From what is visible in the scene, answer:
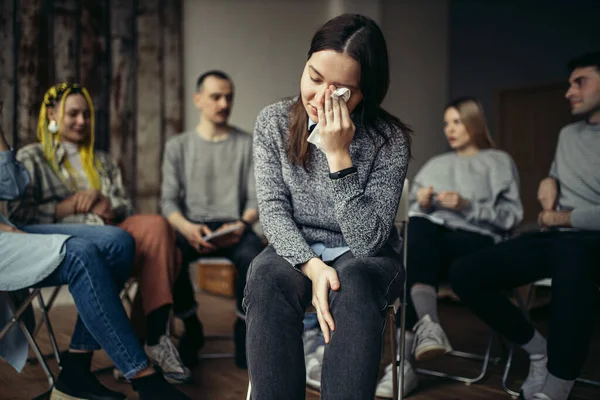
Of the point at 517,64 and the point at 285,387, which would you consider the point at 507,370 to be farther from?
the point at 517,64

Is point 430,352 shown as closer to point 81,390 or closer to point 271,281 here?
point 271,281

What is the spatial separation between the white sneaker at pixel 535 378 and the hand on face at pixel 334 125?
1.14 meters

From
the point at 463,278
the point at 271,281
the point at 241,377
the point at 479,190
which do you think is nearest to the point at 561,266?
the point at 463,278

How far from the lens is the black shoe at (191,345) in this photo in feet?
8.23

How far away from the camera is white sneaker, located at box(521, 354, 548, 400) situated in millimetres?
2066

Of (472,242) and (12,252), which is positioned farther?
(472,242)

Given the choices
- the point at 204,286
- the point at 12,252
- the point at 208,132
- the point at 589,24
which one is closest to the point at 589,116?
the point at 208,132

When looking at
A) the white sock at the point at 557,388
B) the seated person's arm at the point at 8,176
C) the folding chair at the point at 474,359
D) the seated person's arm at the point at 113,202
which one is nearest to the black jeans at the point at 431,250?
the folding chair at the point at 474,359

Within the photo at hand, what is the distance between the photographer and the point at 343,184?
1.47 metres

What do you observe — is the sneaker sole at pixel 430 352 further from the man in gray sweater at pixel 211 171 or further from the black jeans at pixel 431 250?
the man in gray sweater at pixel 211 171

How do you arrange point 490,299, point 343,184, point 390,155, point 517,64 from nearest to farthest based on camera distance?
point 343,184 < point 390,155 < point 490,299 < point 517,64

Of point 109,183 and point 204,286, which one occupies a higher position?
point 109,183

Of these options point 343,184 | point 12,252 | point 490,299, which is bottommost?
point 490,299

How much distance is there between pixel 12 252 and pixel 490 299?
1.55 metres
